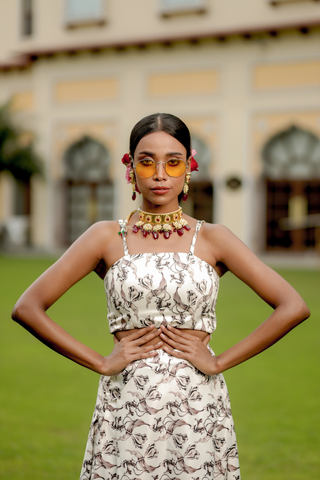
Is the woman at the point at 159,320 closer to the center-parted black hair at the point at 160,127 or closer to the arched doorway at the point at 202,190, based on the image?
the center-parted black hair at the point at 160,127

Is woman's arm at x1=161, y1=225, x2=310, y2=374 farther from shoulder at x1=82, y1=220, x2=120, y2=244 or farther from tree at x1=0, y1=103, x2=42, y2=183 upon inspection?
tree at x1=0, y1=103, x2=42, y2=183

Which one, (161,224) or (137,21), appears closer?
(161,224)

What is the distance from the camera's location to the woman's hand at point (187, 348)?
1.94m

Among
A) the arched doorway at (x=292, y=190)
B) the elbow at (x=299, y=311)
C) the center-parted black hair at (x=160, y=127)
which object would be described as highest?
the arched doorway at (x=292, y=190)

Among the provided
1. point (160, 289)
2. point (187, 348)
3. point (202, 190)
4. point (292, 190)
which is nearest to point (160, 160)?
point (160, 289)

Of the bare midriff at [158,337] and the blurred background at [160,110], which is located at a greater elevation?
the blurred background at [160,110]

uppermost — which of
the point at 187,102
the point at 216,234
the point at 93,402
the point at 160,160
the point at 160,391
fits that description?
the point at 187,102

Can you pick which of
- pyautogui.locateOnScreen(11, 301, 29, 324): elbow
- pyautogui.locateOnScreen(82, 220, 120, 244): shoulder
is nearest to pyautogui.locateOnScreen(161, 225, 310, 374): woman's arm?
pyautogui.locateOnScreen(82, 220, 120, 244): shoulder

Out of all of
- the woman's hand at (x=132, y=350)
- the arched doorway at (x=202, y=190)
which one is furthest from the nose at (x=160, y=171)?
the arched doorway at (x=202, y=190)

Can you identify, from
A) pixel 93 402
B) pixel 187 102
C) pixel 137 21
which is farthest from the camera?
pixel 137 21

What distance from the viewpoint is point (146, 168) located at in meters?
1.99

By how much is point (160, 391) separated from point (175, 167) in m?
0.76

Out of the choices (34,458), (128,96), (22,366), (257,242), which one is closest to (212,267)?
(34,458)

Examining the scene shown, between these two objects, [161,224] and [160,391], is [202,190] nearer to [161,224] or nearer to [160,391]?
[161,224]
